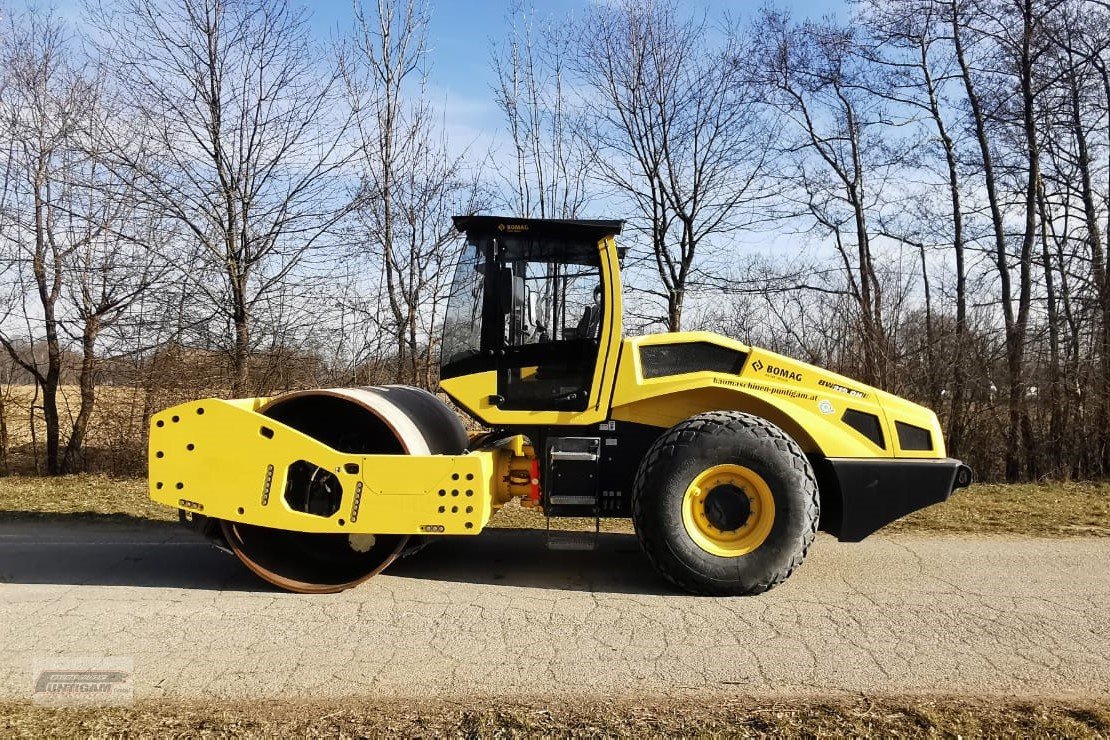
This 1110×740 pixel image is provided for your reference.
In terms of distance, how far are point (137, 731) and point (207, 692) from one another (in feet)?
1.49

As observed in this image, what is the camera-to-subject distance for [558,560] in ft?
21.1

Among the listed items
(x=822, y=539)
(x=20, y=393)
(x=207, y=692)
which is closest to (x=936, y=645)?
(x=822, y=539)

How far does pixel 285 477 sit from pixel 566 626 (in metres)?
2.09

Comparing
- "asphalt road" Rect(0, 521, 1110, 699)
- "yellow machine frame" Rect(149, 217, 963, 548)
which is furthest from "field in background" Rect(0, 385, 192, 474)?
"yellow machine frame" Rect(149, 217, 963, 548)

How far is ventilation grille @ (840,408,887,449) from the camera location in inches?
227

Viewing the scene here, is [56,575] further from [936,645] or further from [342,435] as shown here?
[936,645]

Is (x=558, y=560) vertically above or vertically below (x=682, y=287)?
below

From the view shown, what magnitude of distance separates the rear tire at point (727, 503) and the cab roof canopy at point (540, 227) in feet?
4.98

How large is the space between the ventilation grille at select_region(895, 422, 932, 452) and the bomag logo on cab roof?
75cm

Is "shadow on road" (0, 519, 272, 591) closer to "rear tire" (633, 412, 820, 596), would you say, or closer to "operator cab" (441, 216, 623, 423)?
"operator cab" (441, 216, 623, 423)

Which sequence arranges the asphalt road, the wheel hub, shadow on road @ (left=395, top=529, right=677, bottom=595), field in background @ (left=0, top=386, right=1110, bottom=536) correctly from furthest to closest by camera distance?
1. field in background @ (left=0, top=386, right=1110, bottom=536)
2. shadow on road @ (left=395, top=529, right=677, bottom=595)
3. the wheel hub
4. the asphalt road

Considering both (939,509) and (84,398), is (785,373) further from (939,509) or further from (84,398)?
(84,398)

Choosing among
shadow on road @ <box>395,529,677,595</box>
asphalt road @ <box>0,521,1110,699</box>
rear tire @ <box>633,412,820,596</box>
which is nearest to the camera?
asphalt road @ <box>0,521,1110,699</box>

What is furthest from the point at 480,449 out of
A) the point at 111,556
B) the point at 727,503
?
the point at 111,556
